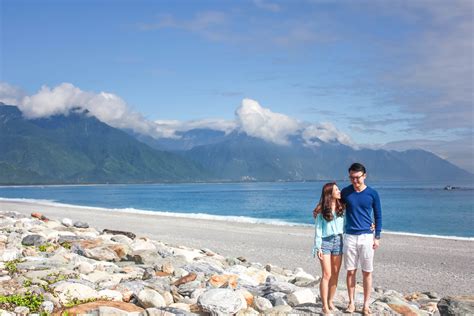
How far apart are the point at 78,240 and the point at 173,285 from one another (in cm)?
615

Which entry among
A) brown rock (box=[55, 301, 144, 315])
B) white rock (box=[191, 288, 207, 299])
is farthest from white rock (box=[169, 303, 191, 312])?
white rock (box=[191, 288, 207, 299])

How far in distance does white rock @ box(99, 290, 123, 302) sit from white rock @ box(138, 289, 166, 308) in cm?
50

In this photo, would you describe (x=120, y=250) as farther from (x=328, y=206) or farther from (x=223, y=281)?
(x=328, y=206)

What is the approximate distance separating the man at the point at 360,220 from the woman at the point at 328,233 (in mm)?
123

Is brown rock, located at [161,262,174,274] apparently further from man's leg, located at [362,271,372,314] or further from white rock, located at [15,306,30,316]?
man's leg, located at [362,271,372,314]

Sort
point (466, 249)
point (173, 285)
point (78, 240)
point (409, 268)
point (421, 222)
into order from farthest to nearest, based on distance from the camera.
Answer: point (421, 222), point (466, 249), point (409, 268), point (78, 240), point (173, 285)

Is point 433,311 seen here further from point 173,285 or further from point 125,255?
point 125,255

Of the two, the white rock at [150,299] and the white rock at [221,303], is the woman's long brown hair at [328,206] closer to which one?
the white rock at [221,303]

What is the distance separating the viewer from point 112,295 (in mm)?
8438

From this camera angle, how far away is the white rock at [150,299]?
8.04 metres

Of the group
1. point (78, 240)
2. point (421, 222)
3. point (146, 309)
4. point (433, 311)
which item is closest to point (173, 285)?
point (146, 309)

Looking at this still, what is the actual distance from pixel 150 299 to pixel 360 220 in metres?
3.50

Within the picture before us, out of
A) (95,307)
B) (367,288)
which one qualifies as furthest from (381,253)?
(95,307)

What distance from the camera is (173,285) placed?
9.66 meters
